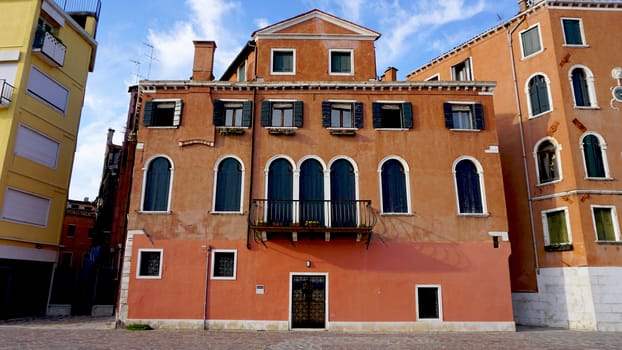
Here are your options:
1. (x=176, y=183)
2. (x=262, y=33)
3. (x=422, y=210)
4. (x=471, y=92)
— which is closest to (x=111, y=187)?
(x=176, y=183)

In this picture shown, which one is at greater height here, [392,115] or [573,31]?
[573,31]

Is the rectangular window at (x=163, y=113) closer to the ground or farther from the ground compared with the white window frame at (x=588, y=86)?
closer to the ground

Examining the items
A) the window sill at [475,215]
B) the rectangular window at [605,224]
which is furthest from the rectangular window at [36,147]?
the rectangular window at [605,224]

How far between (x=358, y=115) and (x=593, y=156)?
10061 millimetres

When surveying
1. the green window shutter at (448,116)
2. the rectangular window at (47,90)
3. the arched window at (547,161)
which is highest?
the rectangular window at (47,90)

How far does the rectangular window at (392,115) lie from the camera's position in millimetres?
17047

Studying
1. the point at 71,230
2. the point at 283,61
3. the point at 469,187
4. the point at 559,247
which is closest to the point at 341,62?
the point at 283,61

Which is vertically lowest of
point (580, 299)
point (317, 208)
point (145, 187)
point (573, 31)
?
point (580, 299)

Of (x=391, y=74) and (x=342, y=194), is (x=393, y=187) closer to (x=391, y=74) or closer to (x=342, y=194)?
(x=342, y=194)

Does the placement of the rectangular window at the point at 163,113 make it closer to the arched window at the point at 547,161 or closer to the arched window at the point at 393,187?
the arched window at the point at 393,187

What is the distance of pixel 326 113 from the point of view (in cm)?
1709

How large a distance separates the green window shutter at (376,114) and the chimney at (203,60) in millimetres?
7422

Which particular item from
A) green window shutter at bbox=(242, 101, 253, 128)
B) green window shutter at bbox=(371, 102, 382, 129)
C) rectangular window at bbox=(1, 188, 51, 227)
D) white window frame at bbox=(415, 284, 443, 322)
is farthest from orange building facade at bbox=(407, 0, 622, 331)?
rectangular window at bbox=(1, 188, 51, 227)

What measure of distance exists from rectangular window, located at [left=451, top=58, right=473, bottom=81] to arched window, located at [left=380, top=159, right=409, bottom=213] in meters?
8.85
